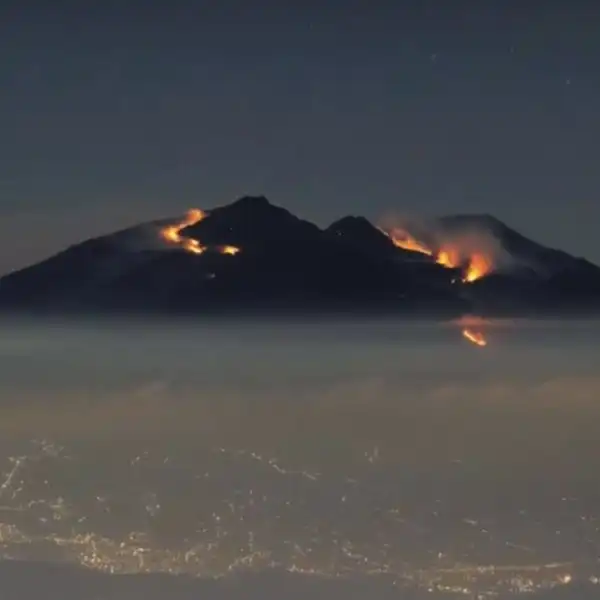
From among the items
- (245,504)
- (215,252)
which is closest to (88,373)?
(215,252)

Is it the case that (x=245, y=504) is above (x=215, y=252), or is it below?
below

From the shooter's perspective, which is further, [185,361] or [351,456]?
[185,361]

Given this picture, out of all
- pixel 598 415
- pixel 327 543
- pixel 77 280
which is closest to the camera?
pixel 327 543

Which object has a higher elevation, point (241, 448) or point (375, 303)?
point (375, 303)

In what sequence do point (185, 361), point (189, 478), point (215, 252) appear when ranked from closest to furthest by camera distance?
point (189, 478) → point (215, 252) → point (185, 361)

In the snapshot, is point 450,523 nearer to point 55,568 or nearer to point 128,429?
point 55,568

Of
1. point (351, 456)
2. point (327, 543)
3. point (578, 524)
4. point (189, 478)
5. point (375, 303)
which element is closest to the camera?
point (327, 543)

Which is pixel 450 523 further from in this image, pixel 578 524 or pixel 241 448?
pixel 241 448

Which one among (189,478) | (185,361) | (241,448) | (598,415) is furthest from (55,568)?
(185,361)

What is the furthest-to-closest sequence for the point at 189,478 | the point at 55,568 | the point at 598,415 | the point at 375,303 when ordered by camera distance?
the point at 375,303, the point at 598,415, the point at 189,478, the point at 55,568
